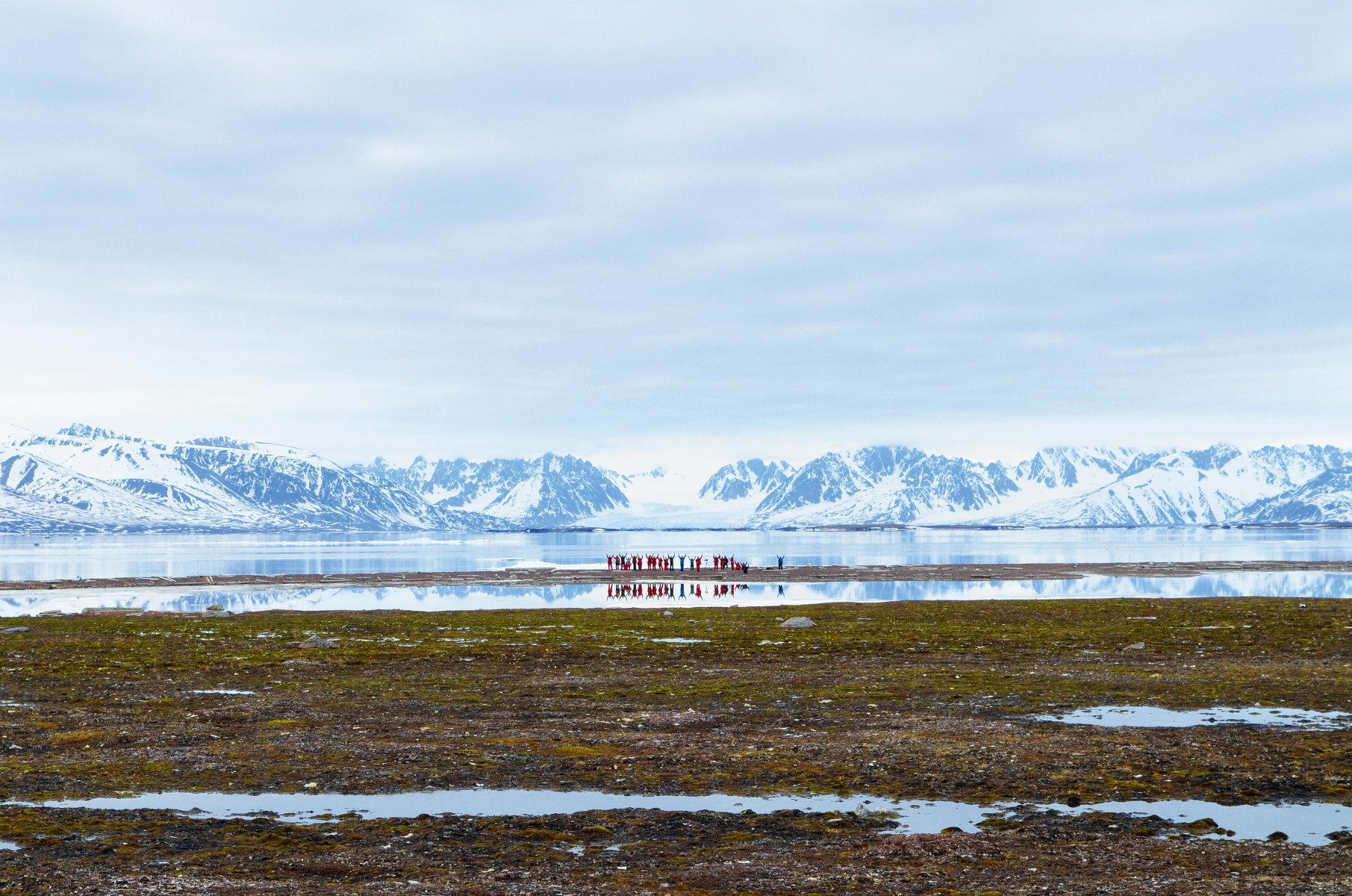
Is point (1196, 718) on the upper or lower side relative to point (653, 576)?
upper

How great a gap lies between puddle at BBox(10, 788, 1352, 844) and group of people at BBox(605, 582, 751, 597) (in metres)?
68.7

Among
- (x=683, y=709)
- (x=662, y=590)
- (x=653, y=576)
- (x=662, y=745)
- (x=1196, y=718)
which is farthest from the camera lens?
(x=653, y=576)

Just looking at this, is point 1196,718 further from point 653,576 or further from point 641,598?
point 653,576

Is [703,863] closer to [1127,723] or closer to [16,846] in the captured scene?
[16,846]

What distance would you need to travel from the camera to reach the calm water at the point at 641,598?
78000 millimetres

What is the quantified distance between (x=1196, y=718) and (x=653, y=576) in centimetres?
9367

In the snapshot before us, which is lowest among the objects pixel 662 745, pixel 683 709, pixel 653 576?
pixel 653 576

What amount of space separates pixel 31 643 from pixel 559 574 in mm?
78749

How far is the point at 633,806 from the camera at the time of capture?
56.2ft

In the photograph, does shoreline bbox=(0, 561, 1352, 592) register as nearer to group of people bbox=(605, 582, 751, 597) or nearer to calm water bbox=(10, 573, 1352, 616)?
calm water bbox=(10, 573, 1352, 616)

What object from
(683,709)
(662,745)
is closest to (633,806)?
(662,745)

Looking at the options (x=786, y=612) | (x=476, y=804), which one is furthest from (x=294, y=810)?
(x=786, y=612)

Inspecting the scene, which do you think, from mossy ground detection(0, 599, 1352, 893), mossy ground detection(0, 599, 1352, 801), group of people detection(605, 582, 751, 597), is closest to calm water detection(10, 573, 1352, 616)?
group of people detection(605, 582, 751, 597)

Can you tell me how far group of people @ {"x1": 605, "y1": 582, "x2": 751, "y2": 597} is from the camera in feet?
290
